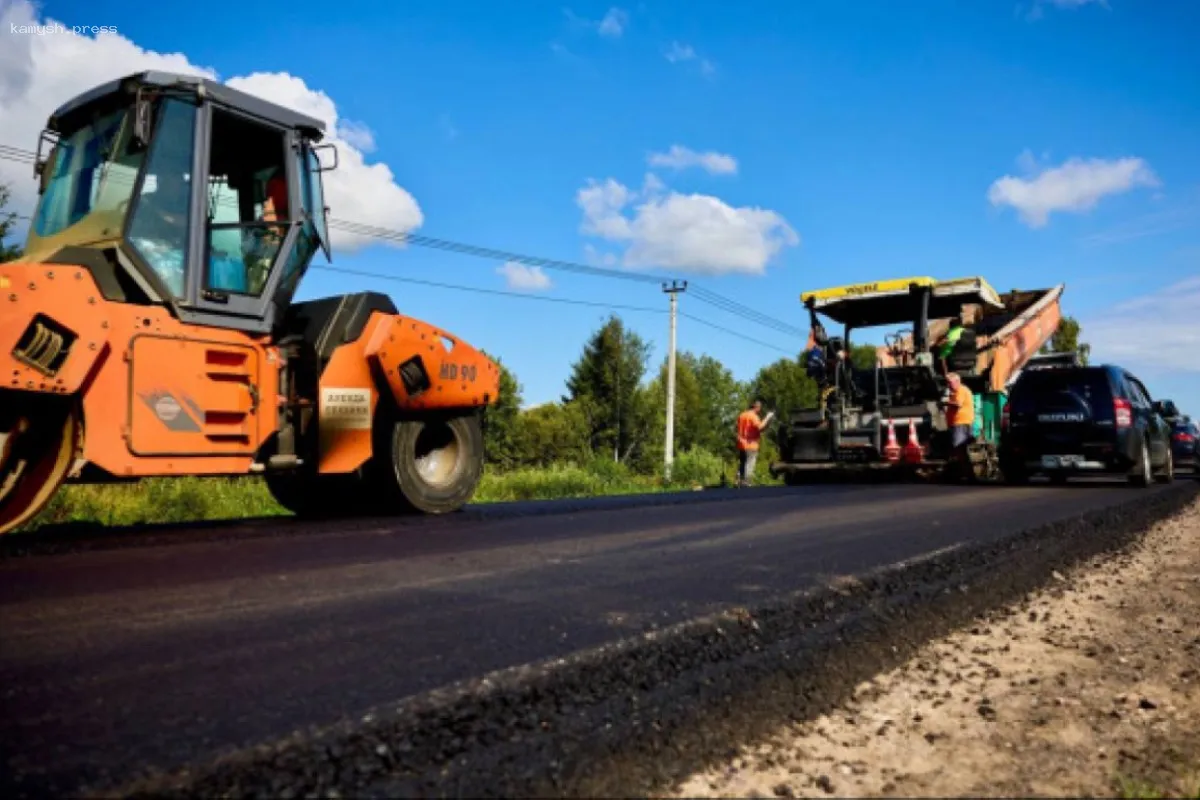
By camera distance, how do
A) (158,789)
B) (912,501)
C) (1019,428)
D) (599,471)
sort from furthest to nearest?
(599,471) → (1019,428) → (912,501) → (158,789)

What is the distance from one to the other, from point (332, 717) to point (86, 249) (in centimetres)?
410

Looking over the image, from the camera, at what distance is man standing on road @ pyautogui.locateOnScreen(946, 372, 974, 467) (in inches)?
485

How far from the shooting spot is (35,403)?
4730 millimetres

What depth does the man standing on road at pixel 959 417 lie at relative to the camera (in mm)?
12312

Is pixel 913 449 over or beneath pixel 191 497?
over

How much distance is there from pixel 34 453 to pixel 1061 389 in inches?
476

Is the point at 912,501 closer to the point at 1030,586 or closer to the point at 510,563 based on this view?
the point at 1030,586

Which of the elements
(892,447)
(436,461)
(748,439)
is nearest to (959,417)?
(892,447)

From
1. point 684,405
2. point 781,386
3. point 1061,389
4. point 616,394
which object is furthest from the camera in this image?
point 781,386

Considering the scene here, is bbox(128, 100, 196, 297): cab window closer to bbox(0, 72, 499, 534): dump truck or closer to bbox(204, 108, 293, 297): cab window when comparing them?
bbox(0, 72, 499, 534): dump truck

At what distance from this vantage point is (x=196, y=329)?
5.39 metres

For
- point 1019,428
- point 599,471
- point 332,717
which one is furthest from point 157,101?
point 599,471

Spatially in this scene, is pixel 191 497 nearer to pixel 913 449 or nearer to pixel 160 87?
pixel 160 87

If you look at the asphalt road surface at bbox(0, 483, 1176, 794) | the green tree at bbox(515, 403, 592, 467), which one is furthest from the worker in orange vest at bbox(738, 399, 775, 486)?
the green tree at bbox(515, 403, 592, 467)
